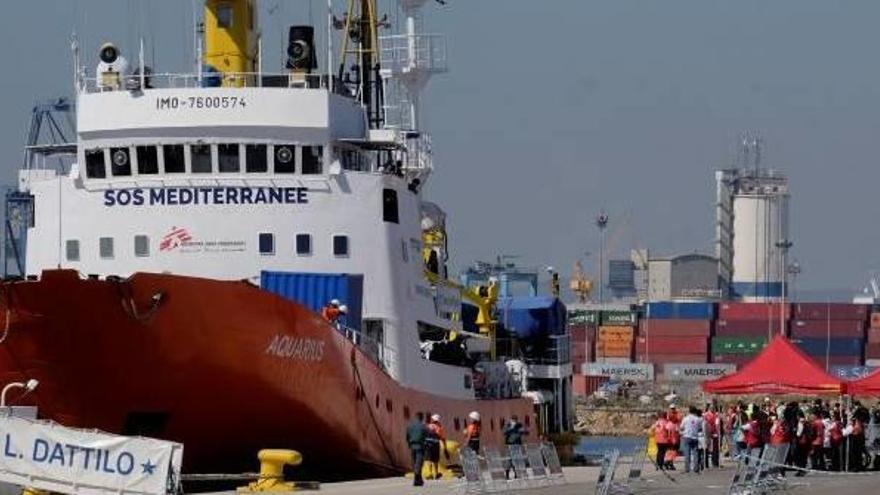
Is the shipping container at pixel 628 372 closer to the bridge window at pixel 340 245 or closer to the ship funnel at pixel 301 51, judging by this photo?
the ship funnel at pixel 301 51

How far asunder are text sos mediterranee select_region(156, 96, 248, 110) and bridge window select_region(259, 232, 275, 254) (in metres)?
2.35

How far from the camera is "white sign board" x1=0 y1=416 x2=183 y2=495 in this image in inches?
1118

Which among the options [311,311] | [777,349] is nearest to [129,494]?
[311,311]

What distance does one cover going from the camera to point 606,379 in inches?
7480

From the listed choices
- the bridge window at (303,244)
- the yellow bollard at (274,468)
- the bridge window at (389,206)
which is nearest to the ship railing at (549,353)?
the bridge window at (389,206)

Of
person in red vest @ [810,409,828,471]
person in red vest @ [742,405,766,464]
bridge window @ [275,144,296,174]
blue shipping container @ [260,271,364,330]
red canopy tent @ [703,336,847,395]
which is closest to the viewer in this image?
blue shipping container @ [260,271,364,330]

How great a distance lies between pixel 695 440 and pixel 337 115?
877cm

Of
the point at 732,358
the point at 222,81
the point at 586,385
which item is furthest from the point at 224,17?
the point at 732,358

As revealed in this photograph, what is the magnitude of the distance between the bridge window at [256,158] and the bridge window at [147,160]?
1.55 metres

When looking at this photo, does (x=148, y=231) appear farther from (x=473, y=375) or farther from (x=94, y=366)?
(x=473, y=375)

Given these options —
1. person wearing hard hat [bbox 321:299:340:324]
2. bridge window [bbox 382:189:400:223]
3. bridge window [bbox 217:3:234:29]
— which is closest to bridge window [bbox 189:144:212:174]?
bridge window [bbox 382:189:400:223]

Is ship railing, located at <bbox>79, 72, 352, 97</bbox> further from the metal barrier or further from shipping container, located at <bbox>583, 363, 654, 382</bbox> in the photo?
shipping container, located at <bbox>583, 363, 654, 382</bbox>

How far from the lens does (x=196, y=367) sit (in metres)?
32.5

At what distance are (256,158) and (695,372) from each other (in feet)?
513
